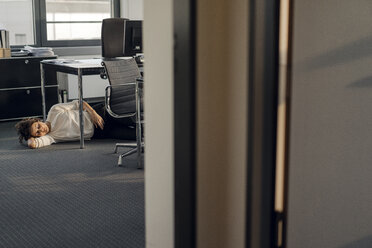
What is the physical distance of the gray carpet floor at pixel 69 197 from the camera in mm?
2770

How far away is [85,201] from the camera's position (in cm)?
328

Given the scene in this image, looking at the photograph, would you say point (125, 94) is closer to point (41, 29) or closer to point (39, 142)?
point (39, 142)

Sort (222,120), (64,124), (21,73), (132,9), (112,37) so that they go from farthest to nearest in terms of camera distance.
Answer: (132,9) → (21,73) → (112,37) → (64,124) → (222,120)

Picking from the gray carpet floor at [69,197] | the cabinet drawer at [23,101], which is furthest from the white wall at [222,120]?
the cabinet drawer at [23,101]

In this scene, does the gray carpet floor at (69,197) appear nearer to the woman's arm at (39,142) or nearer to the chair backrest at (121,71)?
the woman's arm at (39,142)

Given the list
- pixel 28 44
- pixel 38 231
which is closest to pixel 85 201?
pixel 38 231

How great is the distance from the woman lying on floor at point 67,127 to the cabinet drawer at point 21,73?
0.87m

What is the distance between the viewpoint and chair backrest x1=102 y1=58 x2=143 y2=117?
4.07m

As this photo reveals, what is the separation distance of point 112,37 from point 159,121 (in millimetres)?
3462

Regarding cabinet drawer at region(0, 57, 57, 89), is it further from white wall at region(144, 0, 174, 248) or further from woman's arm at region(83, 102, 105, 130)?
white wall at region(144, 0, 174, 248)

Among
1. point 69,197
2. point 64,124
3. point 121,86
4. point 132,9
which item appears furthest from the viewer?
point 132,9

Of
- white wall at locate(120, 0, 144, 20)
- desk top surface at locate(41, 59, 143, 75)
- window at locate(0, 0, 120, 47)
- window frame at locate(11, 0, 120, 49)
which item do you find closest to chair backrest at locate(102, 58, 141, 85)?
desk top surface at locate(41, 59, 143, 75)

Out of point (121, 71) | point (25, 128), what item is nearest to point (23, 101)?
point (25, 128)

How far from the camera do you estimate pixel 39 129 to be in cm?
462
